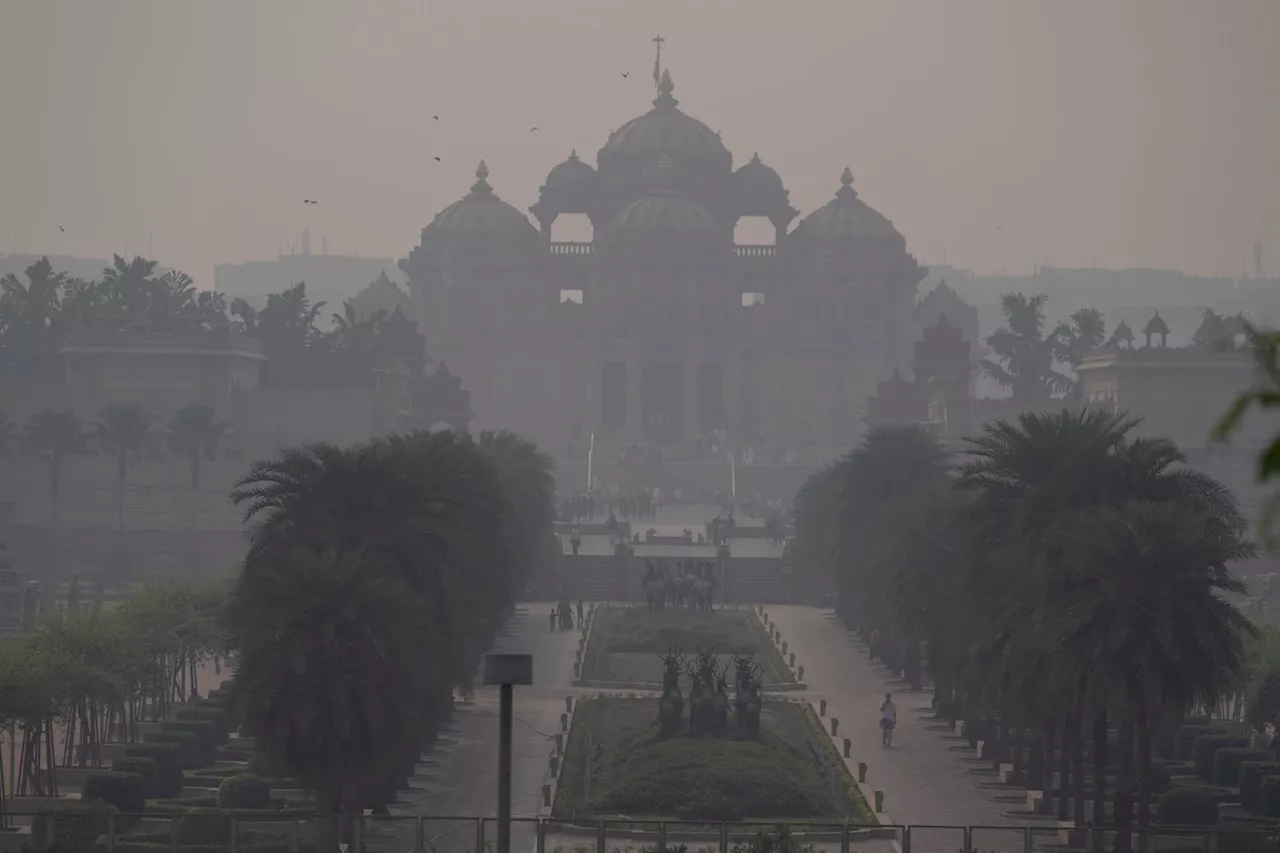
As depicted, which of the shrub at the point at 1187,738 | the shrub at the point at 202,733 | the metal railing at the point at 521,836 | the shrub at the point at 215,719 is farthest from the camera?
the shrub at the point at 215,719

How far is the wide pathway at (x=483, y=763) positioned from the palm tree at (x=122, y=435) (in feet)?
91.8

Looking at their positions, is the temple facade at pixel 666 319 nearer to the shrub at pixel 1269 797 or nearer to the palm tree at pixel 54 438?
the palm tree at pixel 54 438

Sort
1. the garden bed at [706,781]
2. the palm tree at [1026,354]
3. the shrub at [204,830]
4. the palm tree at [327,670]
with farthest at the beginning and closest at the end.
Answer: the palm tree at [1026,354], the garden bed at [706,781], the palm tree at [327,670], the shrub at [204,830]

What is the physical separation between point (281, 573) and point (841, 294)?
117 metres

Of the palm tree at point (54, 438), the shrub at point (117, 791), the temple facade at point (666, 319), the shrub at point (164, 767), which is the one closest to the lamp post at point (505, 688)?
the shrub at point (117, 791)

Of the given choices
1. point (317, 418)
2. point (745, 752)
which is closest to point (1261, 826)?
point (745, 752)

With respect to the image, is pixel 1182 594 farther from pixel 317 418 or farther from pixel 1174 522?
pixel 317 418

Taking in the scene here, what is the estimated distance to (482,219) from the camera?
15362 centimetres

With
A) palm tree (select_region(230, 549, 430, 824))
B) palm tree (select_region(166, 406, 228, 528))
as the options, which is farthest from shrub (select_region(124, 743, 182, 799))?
palm tree (select_region(166, 406, 228, 528))

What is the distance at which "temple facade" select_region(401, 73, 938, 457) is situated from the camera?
146m

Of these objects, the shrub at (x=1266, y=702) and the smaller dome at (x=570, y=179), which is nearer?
the shrub at (x=1266, y=702)

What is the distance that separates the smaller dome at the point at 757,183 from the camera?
160375 millimetres

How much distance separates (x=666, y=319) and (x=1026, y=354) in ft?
88.6

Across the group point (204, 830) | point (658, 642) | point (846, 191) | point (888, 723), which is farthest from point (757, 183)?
point (204, 830)
